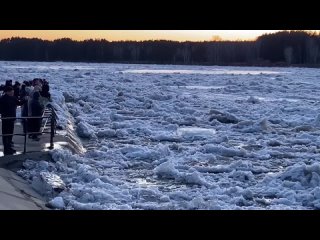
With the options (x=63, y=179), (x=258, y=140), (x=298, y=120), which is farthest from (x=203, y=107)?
(x=63, y=179)

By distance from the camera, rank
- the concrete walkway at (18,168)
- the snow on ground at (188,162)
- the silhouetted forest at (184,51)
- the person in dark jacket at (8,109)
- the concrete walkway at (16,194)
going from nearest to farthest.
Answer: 1. the concrete walkway at (16,194)
2. the concrete walkway at (18,168)
3. the snow on ground at (188,162)
4. the person in dark jacket at (8,109)
5. the silhouetted forest at (184,51)

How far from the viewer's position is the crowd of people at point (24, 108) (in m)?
9.41

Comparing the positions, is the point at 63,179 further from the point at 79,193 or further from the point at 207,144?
the point at 207,144

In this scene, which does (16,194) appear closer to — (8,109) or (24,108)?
(8,109)

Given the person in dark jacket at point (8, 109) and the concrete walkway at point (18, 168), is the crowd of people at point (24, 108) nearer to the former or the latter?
the person in dark jacket at point (8, 109)

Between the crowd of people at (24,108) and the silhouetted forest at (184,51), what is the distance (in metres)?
69.2

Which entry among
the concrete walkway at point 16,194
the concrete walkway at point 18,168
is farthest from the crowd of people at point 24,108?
the concrete walkway at point 16,194

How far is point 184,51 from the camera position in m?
91.4

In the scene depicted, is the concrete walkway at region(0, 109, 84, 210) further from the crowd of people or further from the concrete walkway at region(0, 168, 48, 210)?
the crowd of people

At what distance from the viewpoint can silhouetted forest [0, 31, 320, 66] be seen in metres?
79.2
